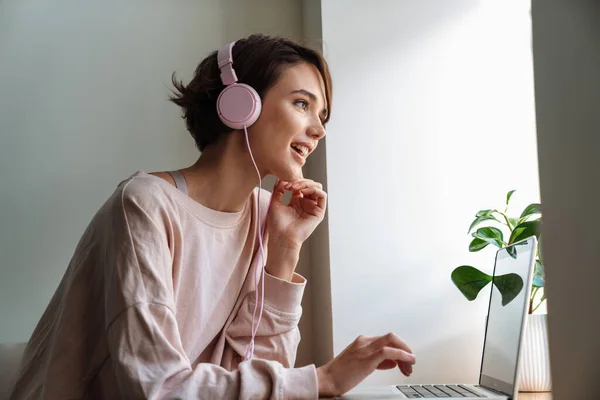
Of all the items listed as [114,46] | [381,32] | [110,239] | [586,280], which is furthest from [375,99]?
[586,280]

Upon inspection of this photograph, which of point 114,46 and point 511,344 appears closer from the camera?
point 511,344

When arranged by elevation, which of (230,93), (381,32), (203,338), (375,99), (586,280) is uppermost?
(381,32)

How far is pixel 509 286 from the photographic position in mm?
1191

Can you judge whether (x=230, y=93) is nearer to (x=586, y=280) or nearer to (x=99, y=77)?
(x=586, y=280)

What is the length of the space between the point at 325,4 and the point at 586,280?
4.42ft

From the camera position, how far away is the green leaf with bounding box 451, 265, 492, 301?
63.7 inches

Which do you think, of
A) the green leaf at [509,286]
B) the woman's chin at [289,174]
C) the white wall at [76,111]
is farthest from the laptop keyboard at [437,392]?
the white wall at [76,111]

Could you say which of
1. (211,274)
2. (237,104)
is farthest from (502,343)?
(237,104)

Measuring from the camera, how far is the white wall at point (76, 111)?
1.82 metres

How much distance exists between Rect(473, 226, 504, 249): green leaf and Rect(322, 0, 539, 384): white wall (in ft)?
0.50

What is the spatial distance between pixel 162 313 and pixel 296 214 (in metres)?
0.51

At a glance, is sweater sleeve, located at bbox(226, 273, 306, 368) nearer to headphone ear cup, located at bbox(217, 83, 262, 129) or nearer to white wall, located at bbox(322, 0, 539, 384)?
headphone ear cup, located at bbox(217, 83, 262, 129)

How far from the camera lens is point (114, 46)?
1.95m

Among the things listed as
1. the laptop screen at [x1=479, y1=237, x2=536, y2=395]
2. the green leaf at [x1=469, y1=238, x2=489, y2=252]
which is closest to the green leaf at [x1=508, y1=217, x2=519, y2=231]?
the green leaf at [x1=469, y1=238, x2=489, y2=252]
